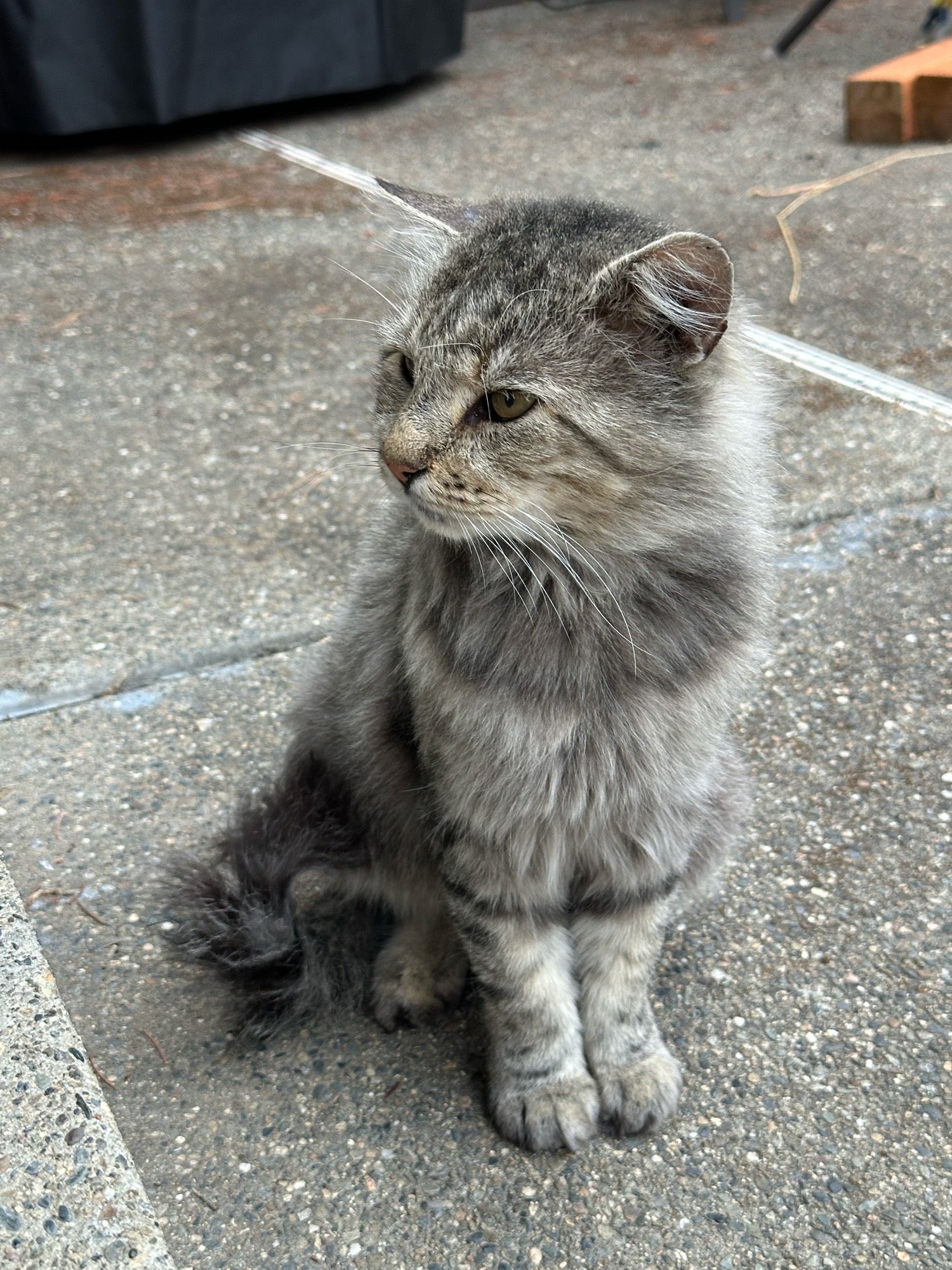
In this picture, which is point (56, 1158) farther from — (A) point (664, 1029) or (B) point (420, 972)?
(A) point (664, 1029)

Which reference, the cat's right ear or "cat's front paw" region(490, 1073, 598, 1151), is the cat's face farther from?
"cat's front paw" region(490, 1073, 598, 1151)

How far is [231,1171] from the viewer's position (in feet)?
6.35

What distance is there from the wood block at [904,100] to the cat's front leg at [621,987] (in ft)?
16.1

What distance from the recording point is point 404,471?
181cm

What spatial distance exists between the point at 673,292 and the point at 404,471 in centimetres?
47

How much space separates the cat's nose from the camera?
1791mm

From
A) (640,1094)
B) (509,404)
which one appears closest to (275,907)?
(640,1094)

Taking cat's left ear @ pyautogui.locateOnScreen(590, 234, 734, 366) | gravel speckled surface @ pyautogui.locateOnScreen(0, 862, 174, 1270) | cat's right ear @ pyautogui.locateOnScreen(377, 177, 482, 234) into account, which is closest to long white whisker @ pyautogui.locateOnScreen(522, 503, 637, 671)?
cat's left ear @ pyautogui.locateOnScreen(590, 234, 734, 366)

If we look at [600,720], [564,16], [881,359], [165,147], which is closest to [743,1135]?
[600,720]

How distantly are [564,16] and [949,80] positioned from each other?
143 inches

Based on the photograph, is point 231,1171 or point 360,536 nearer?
point 231,1171

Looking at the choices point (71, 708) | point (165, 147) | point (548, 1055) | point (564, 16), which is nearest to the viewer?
point (548, 1055)

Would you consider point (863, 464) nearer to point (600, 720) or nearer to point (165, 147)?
point (600, 720)

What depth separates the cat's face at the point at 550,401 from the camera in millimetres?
1739
